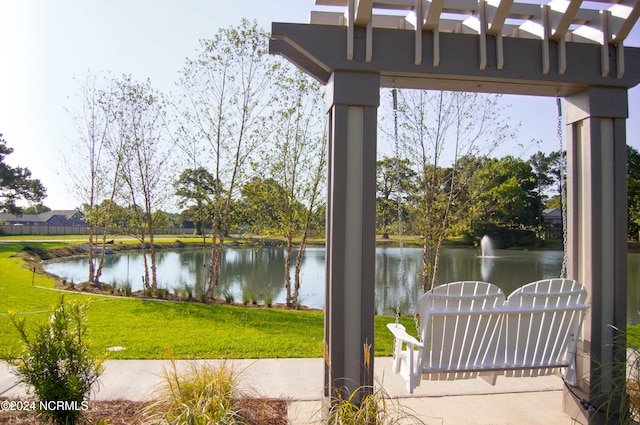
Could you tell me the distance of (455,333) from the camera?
2.47m

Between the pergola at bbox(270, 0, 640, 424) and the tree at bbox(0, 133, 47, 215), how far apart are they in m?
23.4

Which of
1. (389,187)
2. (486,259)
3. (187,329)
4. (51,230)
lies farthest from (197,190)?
(51,230)

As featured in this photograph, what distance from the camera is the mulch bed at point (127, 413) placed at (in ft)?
7.76

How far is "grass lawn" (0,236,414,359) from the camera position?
4.18 m

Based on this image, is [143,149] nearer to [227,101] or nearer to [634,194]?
[227,101]

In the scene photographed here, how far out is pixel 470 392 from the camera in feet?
10.3

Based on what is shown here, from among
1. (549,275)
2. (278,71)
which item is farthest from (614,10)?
(549,275)

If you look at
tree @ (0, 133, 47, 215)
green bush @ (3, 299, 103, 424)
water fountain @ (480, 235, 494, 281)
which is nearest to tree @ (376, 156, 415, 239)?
water fountain @ (480, 235, 494, 281)

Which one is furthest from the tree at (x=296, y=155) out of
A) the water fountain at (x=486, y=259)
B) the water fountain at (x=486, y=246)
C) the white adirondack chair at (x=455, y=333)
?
the water fountain at (x=486, y=246)

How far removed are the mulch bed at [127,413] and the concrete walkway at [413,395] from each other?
0.08m

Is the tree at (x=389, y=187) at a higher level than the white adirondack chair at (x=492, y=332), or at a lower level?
higher

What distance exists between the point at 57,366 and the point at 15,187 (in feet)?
78.7

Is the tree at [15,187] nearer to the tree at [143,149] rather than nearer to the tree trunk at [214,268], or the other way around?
the tree at [143,149]

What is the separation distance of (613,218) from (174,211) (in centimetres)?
963
